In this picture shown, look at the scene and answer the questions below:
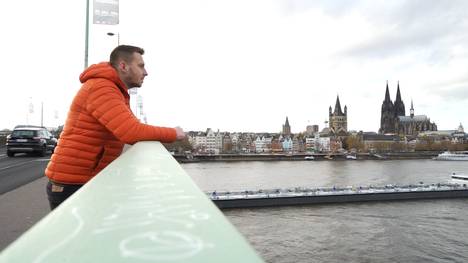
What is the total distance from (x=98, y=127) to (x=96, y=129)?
0.04 ft

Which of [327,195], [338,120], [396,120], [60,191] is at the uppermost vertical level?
[338,120]

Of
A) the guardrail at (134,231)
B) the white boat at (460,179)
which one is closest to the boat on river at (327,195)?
the white boat at (460,179)

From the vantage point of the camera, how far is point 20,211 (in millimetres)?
4371

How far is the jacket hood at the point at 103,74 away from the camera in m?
1.85

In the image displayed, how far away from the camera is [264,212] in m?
34.8

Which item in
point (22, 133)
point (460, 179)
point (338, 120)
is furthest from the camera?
point (338, 120)

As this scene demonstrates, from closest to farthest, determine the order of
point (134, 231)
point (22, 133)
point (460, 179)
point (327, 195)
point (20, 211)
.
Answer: point (134, 231) < point (20, 211) < point (22, 133) < point (327, 195) < point (460, 179)

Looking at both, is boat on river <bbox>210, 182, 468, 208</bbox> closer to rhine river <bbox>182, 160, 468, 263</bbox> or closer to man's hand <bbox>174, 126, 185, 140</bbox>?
rhine river <bbox>182, 160, 468, 263</bbox>

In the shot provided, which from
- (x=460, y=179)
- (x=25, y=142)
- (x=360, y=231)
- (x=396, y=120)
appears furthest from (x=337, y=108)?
(x=25, y=142)

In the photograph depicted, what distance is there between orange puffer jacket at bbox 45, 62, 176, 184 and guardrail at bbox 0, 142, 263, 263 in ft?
2.52

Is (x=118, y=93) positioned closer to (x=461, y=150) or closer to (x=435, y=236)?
(x=435, y=236)

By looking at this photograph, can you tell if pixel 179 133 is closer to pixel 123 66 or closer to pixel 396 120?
pixel 123 66

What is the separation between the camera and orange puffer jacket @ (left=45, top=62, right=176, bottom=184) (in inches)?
68.4

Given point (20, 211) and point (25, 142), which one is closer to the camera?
point (20, 211)
